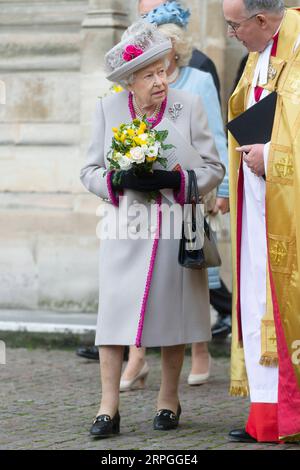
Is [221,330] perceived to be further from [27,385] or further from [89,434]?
[89,434]

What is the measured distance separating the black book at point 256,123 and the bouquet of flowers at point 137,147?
14.8 inches

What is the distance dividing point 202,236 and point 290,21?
1.12 m

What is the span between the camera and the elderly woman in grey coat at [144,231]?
6.80 metres

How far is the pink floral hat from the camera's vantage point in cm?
676

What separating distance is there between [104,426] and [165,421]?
37 cm

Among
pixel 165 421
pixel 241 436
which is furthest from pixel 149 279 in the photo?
pixel 241 436

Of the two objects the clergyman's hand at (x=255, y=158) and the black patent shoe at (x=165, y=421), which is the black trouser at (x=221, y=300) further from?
the clergyman's hand at (x=255, y=158)

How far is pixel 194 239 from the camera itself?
686cm

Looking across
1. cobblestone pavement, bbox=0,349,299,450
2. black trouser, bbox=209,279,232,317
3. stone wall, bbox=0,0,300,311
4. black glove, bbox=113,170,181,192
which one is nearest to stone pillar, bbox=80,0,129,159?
stone wall, bbox=0,0,300,311

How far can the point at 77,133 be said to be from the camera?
11023mm

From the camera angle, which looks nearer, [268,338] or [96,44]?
[268,338]

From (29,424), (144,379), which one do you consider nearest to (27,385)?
(144,379)

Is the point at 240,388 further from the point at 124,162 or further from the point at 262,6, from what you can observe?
the point at 262,6

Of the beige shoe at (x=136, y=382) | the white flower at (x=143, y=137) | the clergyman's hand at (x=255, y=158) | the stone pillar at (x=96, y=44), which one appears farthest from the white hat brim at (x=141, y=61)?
the stone pillar at (x=96, y=44)
